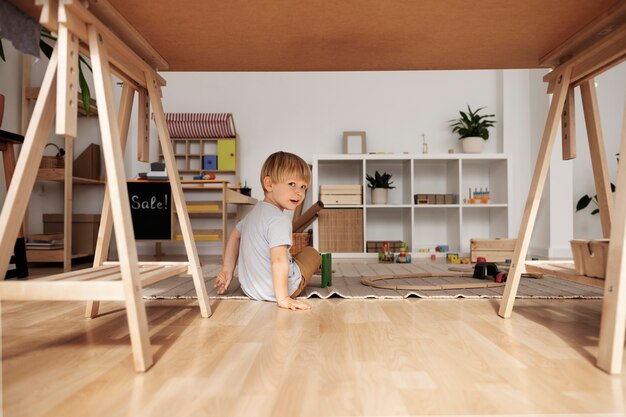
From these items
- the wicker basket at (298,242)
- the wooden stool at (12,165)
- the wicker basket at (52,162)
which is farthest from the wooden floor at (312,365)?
the wicker basket at (52,162)

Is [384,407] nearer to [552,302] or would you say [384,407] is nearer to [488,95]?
[552,302]

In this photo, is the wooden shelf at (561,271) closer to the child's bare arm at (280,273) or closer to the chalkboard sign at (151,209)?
the child's bare arm at (280,273)

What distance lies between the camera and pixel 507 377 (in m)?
0.81

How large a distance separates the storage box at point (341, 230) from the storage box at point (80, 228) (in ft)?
6.44

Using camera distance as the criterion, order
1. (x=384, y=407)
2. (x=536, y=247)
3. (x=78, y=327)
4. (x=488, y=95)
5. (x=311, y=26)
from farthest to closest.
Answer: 1. (x=488, y=95)
2. (x=536, y=247)
3. (x=78, y=327)
4. (x=311, y=26)
5. (x=384, y=407)

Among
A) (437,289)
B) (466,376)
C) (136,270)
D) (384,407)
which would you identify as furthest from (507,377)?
(437,289)

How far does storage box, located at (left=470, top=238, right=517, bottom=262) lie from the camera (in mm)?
3469

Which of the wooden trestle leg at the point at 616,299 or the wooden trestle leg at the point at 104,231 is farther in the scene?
the wooden trestle leg at the point at 104,231

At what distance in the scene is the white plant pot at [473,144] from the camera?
14.2ft

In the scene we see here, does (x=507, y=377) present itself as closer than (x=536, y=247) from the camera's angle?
Yes

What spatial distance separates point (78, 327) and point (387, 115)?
3991mm

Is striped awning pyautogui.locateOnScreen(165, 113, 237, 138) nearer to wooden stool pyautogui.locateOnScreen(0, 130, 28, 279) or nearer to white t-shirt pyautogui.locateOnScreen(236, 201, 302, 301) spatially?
wooden stool pyautogui.locateOnScreen(0, 130, 28, 279)

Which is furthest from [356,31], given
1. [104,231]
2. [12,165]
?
[12,165]

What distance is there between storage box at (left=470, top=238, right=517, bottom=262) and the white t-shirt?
2.26 m
